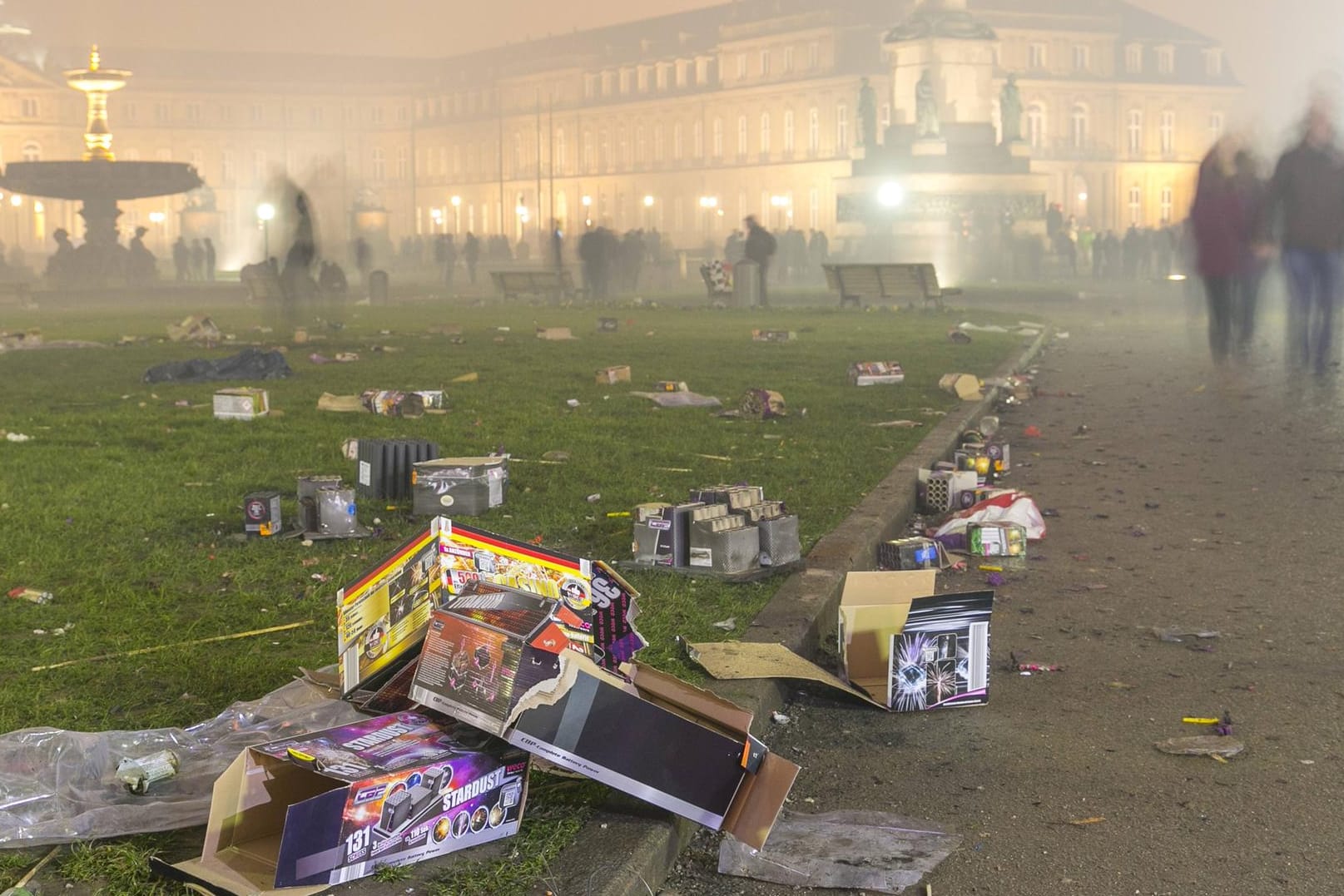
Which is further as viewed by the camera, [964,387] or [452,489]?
[964,387]

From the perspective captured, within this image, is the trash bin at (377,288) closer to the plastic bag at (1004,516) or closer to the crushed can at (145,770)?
the plastic bag at (1004,516)

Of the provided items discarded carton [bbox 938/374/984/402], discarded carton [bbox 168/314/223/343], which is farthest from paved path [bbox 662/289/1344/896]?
discarded carton [bbox 168/314/223/343]

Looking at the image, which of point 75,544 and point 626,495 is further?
point 626,495

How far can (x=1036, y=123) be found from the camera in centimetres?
9125

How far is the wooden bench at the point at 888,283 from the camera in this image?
94.4ft

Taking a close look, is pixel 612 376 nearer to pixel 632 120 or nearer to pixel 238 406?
pixel 238 406

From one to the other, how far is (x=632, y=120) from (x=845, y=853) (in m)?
105

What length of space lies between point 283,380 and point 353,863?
11.3 metres

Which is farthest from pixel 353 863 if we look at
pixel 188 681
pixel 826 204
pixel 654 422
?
pixel 826 204

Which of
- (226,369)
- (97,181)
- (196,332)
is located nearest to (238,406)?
(226,369)

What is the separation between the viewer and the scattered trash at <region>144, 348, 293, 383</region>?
13984 mm

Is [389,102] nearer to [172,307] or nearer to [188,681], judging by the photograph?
[172,307]

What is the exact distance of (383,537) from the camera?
673 centimetres

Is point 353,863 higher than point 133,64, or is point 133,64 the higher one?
point 133,64
